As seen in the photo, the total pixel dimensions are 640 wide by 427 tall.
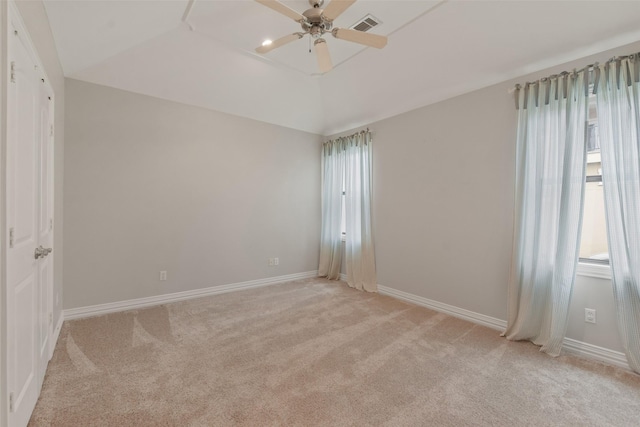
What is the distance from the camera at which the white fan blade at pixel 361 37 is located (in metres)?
2.06

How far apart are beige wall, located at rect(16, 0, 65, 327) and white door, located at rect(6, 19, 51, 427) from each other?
0.27 metres

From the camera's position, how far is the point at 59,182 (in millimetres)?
2699

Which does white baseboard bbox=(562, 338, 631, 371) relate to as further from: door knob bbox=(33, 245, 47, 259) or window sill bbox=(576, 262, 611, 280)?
door knob bbox=(33, 245, 47, 259)

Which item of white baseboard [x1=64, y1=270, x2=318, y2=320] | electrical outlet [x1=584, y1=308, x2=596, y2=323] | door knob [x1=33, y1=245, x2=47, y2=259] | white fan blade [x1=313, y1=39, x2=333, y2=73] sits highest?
white fan blade [x1=313, y1=39, x2=333, y2=73]

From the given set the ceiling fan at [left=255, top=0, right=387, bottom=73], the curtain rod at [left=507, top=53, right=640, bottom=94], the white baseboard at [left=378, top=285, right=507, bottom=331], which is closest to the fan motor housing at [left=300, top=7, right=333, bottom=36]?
the ceiling fan at [left=255, top=0, right=387, bottom=73]

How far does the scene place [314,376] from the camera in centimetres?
207

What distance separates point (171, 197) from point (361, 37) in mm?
2982

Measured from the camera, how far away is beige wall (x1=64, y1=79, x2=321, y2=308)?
3082mm

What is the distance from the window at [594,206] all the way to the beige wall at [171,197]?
12.0 ft

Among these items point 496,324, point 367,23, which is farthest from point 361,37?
point 496,324

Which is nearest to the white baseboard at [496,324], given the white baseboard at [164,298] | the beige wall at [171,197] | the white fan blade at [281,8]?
the white baseboard at [164,298]

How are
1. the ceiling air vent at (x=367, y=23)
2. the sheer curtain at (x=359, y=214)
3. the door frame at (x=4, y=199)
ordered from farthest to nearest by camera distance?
1. the sheer curtain at (x=359, y=214)
2. the ceiling air vent at (x=367, y=23)
3. the door frame at (x=4, y=199)

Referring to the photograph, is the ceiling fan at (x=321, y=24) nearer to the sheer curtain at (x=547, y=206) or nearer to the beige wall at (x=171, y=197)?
the sheer curtain at (x=547, y=206)

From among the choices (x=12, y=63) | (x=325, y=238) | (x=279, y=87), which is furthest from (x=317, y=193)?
(x=12, y=63)
